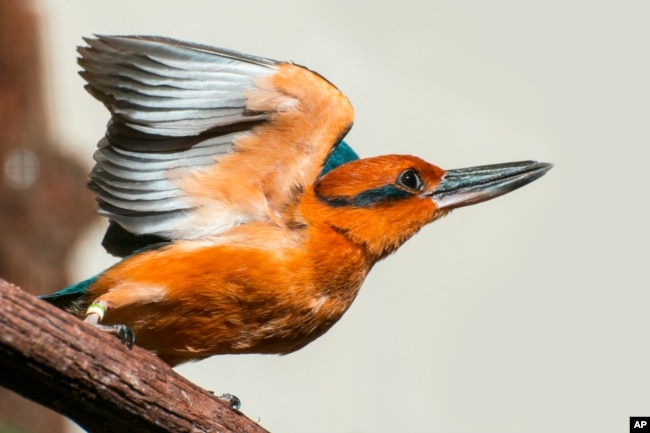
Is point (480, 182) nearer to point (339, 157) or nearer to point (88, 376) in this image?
point (339, 157)

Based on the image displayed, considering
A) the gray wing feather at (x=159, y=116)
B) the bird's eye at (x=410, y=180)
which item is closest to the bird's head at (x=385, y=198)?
the bird's eye at (x=410, y=180)

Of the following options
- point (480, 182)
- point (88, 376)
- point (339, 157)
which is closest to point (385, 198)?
point (480, 182)

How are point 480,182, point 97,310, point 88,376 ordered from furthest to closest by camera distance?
point 480,182, point 97,310, point 88,376

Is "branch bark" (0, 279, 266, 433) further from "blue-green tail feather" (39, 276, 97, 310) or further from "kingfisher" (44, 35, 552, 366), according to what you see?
"blue-green tail feather" (39, 276, 97, 310)

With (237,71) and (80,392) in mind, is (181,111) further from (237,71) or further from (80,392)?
(80,392)

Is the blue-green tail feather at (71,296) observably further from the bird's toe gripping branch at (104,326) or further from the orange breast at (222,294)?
the bird's toe gripping branch at (104,326)

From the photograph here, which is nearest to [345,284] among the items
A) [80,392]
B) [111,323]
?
[111,323]
